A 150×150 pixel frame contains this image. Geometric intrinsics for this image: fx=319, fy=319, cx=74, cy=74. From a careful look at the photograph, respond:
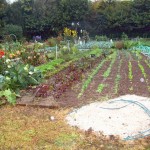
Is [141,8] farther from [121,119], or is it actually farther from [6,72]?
[121,119]

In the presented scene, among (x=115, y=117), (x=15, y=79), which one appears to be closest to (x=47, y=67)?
(x=15, y=79)

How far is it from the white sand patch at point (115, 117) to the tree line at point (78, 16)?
→ 68.5ft

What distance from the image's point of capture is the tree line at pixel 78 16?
86.5 feet

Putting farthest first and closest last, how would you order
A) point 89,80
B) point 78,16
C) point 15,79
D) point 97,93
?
1. point 78,16
2. point 89,80
3. point 15,79
4. point 97,93

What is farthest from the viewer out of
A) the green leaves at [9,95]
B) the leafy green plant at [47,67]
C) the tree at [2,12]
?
the tree at [2,12]

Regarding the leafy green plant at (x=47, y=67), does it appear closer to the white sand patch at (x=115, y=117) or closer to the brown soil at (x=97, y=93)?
the brown soil at (x=97, y=93)

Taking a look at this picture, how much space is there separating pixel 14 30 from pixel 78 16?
→ 5684 mm

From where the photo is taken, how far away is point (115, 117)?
5.34m

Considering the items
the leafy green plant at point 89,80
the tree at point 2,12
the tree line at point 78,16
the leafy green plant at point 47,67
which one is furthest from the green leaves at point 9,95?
the tree at point 2,12

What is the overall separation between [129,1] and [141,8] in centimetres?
197

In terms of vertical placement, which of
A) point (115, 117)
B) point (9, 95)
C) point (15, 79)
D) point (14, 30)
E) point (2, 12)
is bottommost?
point (115, 117)

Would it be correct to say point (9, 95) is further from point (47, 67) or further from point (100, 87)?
point (47, 67)

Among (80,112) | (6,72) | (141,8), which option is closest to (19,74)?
(6,72)

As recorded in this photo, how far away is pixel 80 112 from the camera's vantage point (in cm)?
569
